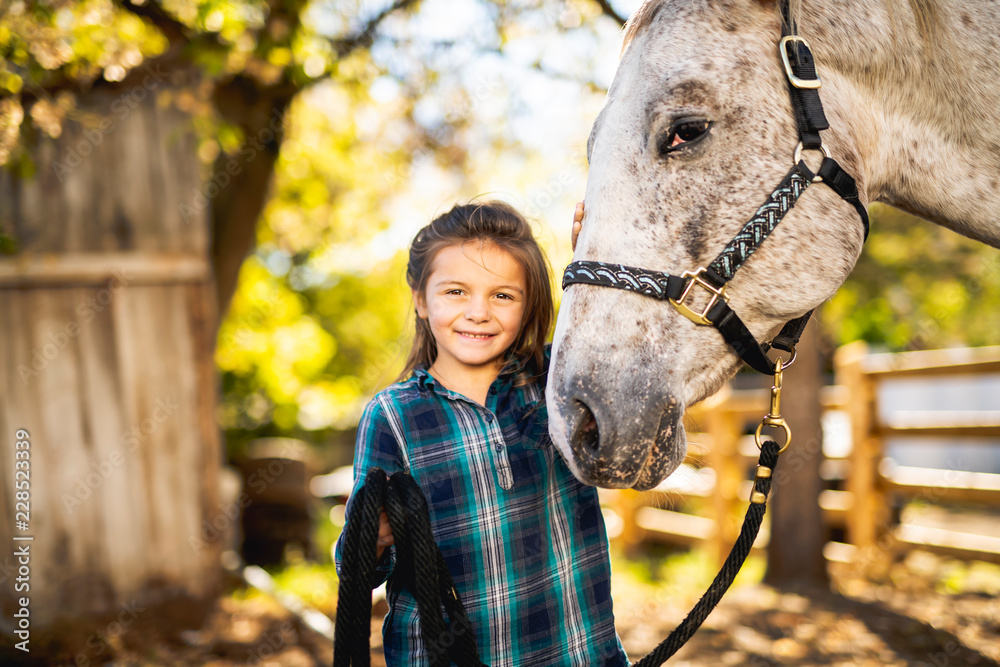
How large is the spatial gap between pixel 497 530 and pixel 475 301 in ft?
1.84

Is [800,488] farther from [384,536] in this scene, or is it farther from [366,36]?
[366,36]

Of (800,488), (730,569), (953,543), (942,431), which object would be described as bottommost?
(953,543)

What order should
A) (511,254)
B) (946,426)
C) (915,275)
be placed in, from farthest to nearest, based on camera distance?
(915,275), (946,426), (511,254)

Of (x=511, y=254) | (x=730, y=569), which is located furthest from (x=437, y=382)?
(x=730, y=569)

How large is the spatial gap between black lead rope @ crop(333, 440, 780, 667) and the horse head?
335 millimetres

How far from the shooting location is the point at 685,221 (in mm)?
1339

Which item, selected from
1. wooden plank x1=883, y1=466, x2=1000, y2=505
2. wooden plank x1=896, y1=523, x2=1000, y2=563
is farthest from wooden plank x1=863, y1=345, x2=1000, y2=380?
wooden plank x1=896, y1=523, x2=1000, y2=563

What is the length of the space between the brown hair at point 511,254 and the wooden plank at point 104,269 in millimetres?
2985

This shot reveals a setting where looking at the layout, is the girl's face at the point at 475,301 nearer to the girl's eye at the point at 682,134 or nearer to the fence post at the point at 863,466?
the girl's eye at the point at 682,134

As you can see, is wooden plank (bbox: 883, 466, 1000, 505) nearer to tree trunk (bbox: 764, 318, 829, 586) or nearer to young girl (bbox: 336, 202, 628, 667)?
tree trunk (bbox: 764, 318, 829, 586)

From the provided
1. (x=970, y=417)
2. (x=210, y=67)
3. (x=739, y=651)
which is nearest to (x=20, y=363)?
(x=210, y=67)

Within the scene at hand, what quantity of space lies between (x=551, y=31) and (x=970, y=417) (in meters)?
4.15

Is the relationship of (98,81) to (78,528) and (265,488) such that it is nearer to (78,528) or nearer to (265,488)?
(78,528)

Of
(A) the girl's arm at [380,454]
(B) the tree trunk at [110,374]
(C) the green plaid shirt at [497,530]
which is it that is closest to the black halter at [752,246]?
(C) the green plaid shirt at [497,530]
